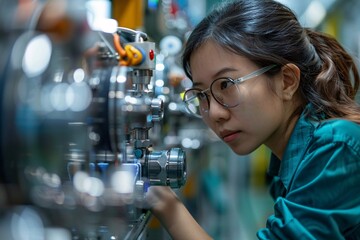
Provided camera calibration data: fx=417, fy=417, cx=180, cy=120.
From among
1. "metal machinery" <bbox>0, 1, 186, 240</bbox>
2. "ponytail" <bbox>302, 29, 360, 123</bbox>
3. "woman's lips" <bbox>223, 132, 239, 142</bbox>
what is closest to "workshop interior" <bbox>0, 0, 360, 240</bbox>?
"metal machinery" <bbox>0, 1, 186, 240</bbox>

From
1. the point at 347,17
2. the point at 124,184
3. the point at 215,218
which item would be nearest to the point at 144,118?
the point at 124,184

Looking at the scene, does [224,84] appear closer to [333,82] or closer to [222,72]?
[222,72]

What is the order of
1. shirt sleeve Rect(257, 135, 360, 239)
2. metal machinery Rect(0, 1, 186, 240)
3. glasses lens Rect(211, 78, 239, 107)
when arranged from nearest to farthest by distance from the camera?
metal machinery Rect(0, 1, 186, 240)
shirt sleeve Rect(257, 135, 360, 239)
glasses lens Rect(211, 78, 239, 107)

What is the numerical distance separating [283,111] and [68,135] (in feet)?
2.15

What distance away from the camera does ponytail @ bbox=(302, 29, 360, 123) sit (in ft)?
3.52

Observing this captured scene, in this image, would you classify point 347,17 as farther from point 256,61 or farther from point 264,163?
point 256,61

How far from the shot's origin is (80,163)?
2.22 feet

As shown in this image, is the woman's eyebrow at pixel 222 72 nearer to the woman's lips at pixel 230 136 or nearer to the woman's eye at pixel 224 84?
the woman's eye at pixel 224 84

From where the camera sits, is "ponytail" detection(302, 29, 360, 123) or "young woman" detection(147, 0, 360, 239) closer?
"young woman" detection(147, 0, 360, 239)

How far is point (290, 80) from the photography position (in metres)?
1.08

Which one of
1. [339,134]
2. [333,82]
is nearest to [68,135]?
[339,134]

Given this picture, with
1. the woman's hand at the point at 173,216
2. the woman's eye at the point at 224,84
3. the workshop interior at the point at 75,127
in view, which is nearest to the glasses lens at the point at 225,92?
the woman's eye at the point at 224,84

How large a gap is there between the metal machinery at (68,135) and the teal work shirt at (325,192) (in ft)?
0.89

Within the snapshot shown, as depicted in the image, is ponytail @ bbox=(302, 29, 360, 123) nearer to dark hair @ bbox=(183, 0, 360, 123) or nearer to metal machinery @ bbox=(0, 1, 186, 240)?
dark hair @ bbox=(183, 0, 360, 123)
